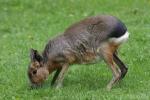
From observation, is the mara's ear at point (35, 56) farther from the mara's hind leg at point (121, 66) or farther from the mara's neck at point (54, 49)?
the mara's hind leg at point (121, 66)

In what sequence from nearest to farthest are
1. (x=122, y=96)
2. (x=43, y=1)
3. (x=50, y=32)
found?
(x=122, y=96)
(x=50, y=32)
(x=43, y=1)

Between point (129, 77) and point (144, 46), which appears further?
point (144, 46)

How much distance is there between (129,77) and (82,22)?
48.7 inches

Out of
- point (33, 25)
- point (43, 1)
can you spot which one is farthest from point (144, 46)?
point (43, 1)

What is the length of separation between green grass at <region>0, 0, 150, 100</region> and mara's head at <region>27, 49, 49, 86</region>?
0.56 ft

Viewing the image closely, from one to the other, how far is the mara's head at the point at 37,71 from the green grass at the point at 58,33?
0.56 feet

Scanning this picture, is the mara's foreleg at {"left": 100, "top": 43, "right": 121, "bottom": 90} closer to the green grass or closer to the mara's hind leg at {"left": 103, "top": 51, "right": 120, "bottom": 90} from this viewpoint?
the mara's hind leg at {"left": 103, "top": 51, "right": 120, "bottom": 90}

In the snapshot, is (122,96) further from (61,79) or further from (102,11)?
(102,11)

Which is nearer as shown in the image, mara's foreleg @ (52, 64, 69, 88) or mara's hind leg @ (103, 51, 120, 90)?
mara's hind leg @ (103, 51, 120, 90)

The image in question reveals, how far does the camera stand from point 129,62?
1073 cm

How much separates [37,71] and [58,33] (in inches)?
161

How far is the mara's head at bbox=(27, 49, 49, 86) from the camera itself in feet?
31.3

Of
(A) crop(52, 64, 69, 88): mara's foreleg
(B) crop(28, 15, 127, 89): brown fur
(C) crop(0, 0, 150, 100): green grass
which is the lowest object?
(C) crop(0, 0, 150, 100): green grass

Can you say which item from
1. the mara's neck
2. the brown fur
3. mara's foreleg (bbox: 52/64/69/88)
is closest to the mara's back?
the brown fur
